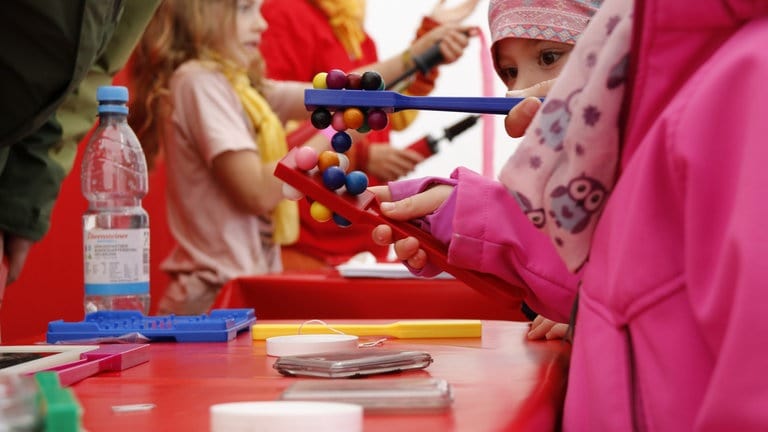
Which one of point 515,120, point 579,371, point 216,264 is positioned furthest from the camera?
point 216,264

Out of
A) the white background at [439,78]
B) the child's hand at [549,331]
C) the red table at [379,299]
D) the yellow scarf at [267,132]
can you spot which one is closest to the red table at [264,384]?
the child's hand at [549,331]

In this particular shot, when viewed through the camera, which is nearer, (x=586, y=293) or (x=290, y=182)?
(x=586, y=293)

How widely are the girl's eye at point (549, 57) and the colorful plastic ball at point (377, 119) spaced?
0.39 metres

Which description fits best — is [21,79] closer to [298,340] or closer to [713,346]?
[298,340]

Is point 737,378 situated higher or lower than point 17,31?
lower

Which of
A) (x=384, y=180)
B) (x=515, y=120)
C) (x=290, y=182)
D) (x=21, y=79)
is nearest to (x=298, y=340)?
(x=290, y=182)

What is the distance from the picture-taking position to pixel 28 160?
146 cm

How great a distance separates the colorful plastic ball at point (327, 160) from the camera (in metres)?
1.03

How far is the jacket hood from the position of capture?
666 mm

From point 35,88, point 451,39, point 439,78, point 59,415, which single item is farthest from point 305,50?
point 59,415

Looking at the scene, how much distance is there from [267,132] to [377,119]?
155 centimetres

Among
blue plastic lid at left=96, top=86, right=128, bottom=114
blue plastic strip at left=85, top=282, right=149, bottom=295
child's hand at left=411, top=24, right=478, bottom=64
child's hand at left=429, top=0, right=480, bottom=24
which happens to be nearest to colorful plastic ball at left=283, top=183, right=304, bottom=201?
blue plastic strip at left=85, top=282, right=149, bottom=295

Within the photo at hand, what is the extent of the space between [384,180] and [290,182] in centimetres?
212

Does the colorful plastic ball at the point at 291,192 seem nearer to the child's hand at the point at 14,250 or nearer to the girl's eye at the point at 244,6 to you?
the child's hand at the point at 14,250
